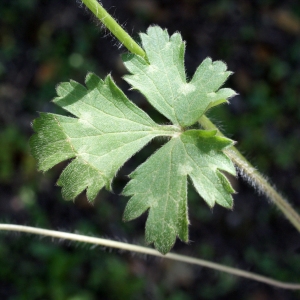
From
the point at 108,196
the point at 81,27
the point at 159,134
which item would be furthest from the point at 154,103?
the point at 81,27

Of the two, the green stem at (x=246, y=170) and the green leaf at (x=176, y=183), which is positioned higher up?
the green stem at (x=246, y=170)

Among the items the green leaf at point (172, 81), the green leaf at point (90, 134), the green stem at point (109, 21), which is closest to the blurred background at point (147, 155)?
the green leaf at point (90, 134)

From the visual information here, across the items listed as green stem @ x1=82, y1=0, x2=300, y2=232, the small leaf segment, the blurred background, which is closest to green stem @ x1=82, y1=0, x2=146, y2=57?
green stem @ x1=82, y1=0, x2=300, y2=232

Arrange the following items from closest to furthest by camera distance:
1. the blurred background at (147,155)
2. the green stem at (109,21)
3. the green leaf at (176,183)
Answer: the green stem at (109,21)
the green leaf at (176,183)
the blurred background at (147,155)

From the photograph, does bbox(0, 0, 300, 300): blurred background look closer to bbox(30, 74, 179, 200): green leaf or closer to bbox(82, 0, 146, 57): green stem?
bbox(30, 74, 179, 200): green leaf

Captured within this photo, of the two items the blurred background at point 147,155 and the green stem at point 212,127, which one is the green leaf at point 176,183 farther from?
the blurred background at point 147,155

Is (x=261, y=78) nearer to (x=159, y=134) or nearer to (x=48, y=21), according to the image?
(x=48, y=21)

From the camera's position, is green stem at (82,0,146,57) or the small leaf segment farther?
the small leaf segment
